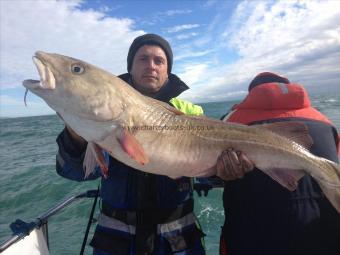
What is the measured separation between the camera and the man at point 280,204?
9.97 ft

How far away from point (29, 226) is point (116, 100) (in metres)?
2.24

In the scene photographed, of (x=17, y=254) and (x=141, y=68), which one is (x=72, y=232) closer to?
(x=17, y=254)

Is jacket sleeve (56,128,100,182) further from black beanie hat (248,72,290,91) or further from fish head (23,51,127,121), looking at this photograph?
black beanie hat (248,72,290,91)

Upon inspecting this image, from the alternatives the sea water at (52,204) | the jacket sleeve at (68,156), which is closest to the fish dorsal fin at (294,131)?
the jacket sleeve at (68,156)

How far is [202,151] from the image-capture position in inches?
142

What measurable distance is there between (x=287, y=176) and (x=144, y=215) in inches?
A: 65.6

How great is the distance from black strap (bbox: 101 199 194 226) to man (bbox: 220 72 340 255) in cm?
64

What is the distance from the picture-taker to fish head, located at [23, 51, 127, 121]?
2984 mm

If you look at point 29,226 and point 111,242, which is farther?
point 29,226

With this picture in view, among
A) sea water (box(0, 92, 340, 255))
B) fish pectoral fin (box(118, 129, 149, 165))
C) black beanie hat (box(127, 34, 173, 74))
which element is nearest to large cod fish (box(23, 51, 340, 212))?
fish pectoral fin (box(118, 129, 149, 165))

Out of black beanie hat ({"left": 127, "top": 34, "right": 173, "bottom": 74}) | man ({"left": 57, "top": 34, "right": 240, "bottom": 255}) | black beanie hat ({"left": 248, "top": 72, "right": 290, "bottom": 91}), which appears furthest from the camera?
black beanie hat ({"left": 127, "top": 34, "right": 173, "bottom": 74})

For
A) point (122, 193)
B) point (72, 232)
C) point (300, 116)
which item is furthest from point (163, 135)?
point (72, 232)

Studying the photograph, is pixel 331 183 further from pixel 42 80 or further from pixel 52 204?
pixel 52 204

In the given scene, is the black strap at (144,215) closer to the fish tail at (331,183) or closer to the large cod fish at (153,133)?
the large cod fish at (153,133)
